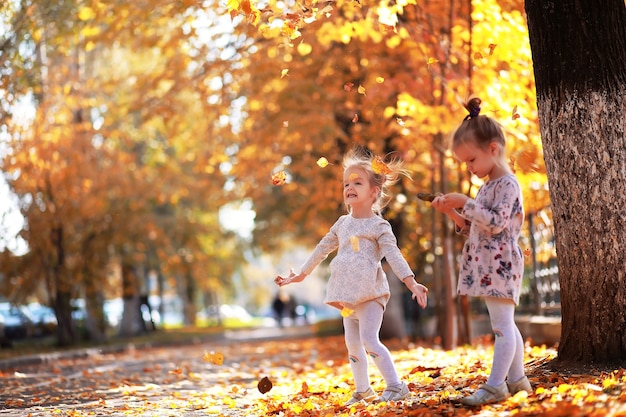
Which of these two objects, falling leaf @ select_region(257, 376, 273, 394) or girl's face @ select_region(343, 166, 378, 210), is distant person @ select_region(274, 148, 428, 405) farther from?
falling leaf @ select_region(257, 376, 273, 394)

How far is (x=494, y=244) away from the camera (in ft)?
19.0

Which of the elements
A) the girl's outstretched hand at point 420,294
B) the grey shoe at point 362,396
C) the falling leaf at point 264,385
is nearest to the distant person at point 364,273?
the grey shoe at point 362,396

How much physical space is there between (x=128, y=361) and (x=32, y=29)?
6.06m

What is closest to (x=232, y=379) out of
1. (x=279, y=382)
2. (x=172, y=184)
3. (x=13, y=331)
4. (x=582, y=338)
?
(x=279, y=382)

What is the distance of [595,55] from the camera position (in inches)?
263

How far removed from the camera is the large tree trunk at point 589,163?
660cm

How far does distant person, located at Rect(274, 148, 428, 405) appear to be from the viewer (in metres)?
6.51

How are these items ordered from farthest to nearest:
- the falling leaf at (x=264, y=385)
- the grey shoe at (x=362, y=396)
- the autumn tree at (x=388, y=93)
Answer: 1. the autumn tree at (x=388, y=93)
2. the falling leaf at (x=264, y=385)
3. the grey shoe at (x=362, y=396)

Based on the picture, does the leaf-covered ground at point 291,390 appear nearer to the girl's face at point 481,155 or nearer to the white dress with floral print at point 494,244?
the white dress with floral print at point 494,244

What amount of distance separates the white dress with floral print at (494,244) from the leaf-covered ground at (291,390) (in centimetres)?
70

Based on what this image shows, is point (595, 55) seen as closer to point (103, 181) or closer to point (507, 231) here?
point (507, 231)

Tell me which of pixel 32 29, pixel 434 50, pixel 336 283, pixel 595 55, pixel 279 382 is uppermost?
pixel 32 29

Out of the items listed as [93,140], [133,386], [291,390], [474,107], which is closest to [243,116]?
[93,140]

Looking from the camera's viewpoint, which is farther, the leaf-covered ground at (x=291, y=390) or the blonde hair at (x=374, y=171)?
the blonde hair at (x=374, y=171)
